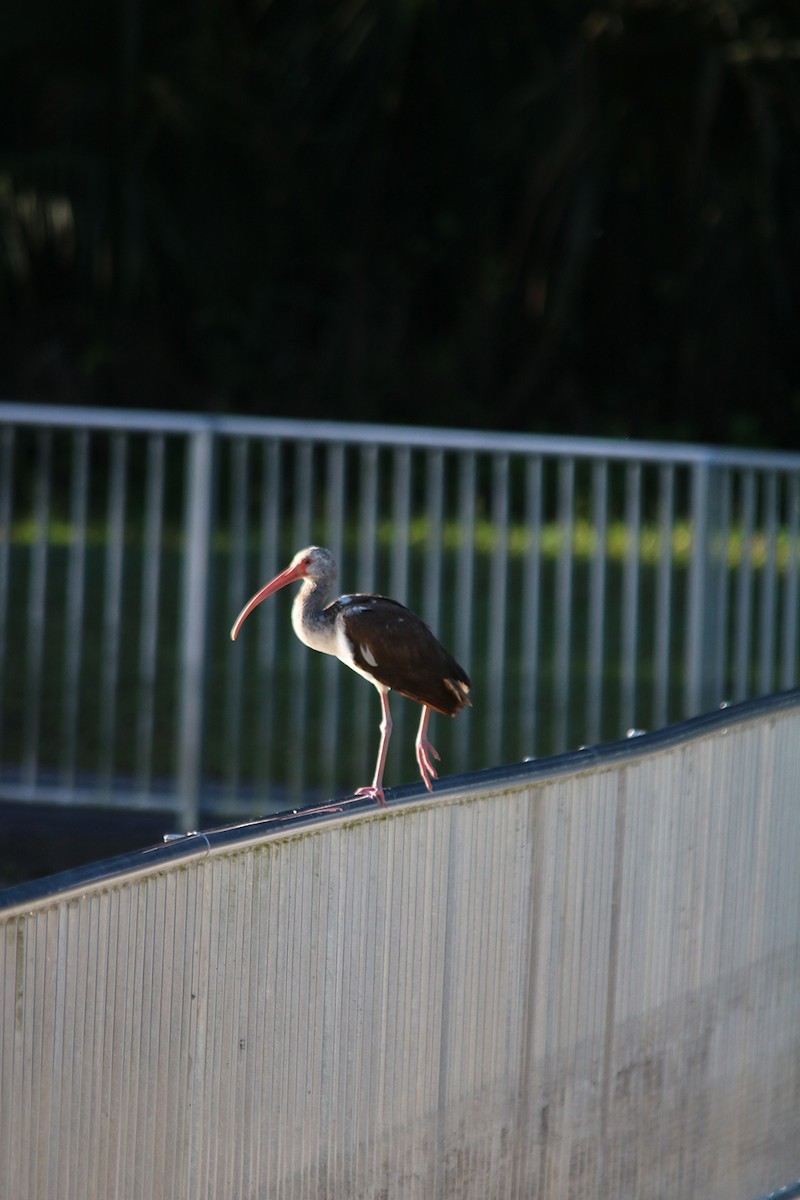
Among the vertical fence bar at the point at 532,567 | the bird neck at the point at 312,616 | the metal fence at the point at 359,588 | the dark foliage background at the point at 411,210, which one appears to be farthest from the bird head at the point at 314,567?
the dark foliage background at the point at 411,210

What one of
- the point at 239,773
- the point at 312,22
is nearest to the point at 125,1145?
the point at 239,773

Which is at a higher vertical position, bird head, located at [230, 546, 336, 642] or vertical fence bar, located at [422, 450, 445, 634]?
bird head, located at [230, 546, 336, 642]

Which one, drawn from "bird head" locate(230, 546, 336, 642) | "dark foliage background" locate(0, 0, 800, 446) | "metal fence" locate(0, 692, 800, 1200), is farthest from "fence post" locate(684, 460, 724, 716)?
"dark foliage background" locate(0, 0, 800, 446)

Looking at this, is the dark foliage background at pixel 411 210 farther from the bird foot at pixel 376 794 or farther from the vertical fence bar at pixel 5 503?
the bird foot at pixel 376 794

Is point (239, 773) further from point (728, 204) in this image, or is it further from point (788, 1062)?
point (728, 204)

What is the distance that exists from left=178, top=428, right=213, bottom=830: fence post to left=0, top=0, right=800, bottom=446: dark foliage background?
8465 mm

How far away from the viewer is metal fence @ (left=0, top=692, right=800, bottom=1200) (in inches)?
90.9

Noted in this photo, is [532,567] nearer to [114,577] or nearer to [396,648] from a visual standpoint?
[114,577]

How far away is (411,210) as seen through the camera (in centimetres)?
1566

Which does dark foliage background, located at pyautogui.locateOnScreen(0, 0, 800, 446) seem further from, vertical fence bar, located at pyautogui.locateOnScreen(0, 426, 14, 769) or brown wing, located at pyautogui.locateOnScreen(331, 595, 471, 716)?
brown wing, located at pyautogui.locateOnScreen(331, 595, 471, 716)

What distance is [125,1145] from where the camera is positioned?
236cm

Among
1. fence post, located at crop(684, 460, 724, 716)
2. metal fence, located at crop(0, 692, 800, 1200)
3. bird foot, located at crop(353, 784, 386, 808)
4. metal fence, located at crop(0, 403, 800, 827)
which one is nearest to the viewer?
metal fence, located at crop(0, 692, 800, 1200)

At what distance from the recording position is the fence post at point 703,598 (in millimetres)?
6223

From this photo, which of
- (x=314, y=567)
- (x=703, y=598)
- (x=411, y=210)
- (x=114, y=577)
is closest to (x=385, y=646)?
(x=314, y=567)
